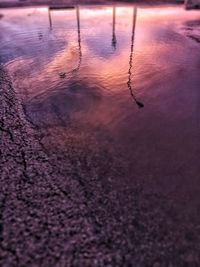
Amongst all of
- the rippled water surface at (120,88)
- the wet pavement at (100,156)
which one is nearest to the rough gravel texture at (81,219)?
the wet pavement at (100,156)

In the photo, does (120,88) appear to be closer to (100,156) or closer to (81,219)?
(100,156)

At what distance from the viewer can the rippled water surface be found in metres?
7.14

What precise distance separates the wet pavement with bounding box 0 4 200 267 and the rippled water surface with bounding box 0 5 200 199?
0.05 metres

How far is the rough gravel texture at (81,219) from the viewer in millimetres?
4562

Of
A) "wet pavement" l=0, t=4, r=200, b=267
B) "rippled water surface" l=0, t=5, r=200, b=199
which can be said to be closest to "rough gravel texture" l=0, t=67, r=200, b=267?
"wet pavement" l=0, t=4, r=200, b=267

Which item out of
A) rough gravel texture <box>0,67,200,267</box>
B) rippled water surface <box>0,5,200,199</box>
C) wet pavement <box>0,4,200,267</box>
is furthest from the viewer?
rippled water surface <box>0,5,200,199</box>

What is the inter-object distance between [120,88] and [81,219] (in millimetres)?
6589

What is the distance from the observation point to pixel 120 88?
1052 centimetres

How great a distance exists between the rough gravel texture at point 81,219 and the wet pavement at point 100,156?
2 cm

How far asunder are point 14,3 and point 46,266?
106 ft

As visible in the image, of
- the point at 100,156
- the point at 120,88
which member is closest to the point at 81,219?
the point at 100,156

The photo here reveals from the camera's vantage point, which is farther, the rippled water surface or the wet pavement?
the rippled water surface

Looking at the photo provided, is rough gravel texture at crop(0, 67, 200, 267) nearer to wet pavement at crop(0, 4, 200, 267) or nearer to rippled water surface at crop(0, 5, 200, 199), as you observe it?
wet pavement at crop(0, 4, 200, 267)

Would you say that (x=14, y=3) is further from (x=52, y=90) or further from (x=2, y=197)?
(x=2, y=197)
